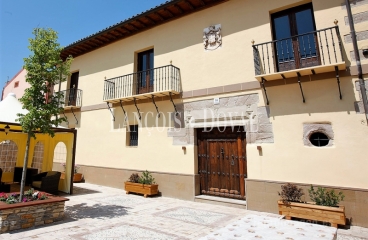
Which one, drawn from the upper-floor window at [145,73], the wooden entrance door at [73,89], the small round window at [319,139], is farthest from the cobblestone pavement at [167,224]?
the wooden entrance door at [73,89]

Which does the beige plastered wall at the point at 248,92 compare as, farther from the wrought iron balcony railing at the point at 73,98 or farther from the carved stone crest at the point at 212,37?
the wrought iron balcony railing at the point at 73,98

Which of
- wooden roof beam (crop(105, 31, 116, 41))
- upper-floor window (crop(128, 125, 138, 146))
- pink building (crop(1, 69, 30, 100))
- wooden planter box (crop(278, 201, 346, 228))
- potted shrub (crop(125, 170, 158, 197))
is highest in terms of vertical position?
pink building (crop(1, 69, 30, 100))

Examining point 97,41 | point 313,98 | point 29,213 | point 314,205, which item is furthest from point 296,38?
point 97,41

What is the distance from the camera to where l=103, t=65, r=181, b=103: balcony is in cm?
785

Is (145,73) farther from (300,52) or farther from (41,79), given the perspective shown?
(300,52)

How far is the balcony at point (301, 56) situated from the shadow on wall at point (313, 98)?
1.05ft

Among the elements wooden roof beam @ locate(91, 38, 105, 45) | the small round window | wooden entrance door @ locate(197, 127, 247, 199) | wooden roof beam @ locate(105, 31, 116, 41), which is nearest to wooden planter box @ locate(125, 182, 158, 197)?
wooden entrance door @ locate(197, 127, 247, 199)

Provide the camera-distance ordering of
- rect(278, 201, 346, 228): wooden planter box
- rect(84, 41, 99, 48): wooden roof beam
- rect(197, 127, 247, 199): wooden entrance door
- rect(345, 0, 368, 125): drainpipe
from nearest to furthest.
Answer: rect(278, 201, 346, 228): wooden planter box, rect(345, 0, 368, 125): drainpipe, rect(197, 127, 247, 199): wooden entrance door, rect(84, 41, 99, 48): wooden roof beam

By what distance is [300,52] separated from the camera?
6035 millimetres

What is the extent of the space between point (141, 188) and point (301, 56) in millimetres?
6319

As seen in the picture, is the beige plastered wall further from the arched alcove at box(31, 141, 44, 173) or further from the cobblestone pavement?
the arched alcove at box(31, 141, 44, 173)

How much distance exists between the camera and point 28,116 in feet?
16.5

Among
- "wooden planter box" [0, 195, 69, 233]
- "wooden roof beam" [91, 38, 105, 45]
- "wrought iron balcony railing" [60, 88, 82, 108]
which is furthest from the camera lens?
"wrought iron balcony railing" [60, 88, 82, 108]

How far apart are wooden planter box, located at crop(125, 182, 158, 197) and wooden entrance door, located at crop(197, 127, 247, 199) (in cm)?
162
